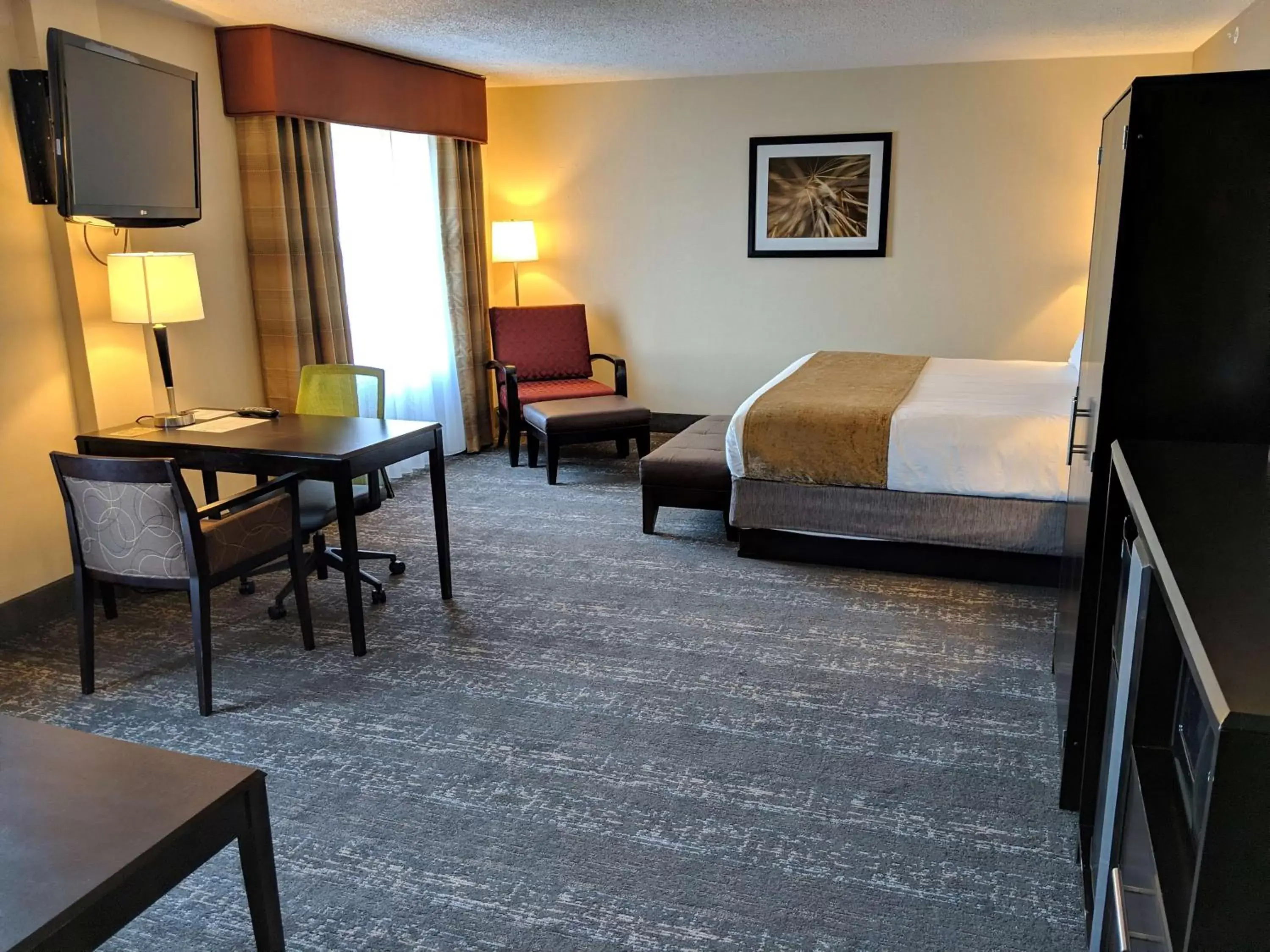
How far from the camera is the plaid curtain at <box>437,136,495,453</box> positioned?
5.91m

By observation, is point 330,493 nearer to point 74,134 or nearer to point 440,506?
point 440,506

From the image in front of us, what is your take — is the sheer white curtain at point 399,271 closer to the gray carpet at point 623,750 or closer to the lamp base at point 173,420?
the lamp base at point 173,420

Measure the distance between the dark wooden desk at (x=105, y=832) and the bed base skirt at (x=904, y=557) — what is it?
268 cm

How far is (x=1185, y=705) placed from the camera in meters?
1.38

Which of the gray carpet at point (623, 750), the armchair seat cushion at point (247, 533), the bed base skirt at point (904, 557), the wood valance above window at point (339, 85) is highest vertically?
the wood valance above window at point (339, 85)

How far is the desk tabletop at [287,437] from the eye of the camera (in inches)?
125

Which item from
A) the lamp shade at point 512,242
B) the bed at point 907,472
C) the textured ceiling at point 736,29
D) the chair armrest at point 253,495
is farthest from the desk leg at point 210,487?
the lamp shade at point 512,242

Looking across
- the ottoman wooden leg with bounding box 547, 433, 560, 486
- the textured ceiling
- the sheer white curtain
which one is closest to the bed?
the ottoman wooden leg with bounding box 547, 433, 560, 486

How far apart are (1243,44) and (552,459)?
13.0ft

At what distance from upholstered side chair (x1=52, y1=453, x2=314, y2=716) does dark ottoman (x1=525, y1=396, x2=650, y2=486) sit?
7.83 feet

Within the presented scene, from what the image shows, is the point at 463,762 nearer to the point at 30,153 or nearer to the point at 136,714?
the point at 136,714

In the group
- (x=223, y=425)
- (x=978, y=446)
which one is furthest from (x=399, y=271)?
(x=978, y=446)

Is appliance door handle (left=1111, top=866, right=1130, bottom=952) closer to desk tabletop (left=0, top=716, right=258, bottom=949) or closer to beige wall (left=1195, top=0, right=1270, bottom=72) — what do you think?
desk tabletop (left=0, top=716, right=258, bottom=949)

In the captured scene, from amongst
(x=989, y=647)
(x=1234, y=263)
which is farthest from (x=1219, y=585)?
(x=989, y=647)
